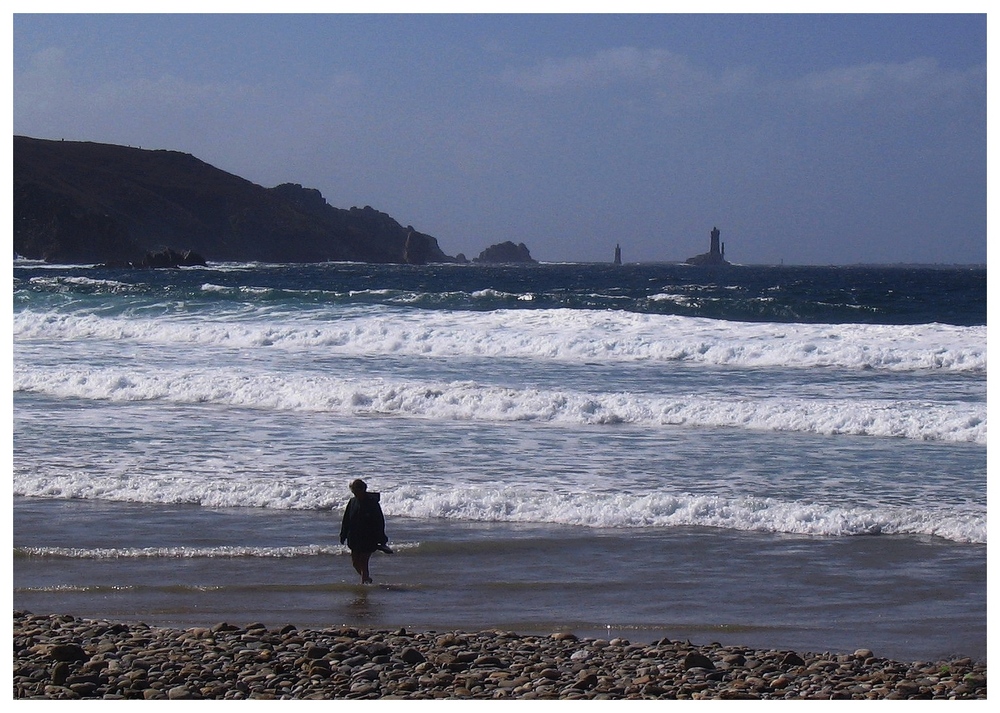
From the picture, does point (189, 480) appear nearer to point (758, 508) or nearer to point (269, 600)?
point (269, 600)

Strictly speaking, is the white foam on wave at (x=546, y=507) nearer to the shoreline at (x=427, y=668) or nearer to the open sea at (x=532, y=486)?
the open sea at (x=532, y=486)

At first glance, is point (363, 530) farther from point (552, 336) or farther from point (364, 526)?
point (552, 336)

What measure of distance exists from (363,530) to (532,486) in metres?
3.10

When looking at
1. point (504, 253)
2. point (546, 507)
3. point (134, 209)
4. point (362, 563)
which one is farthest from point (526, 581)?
point (504, 253)

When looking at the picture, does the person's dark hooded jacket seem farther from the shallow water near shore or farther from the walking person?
the shallow water near shore

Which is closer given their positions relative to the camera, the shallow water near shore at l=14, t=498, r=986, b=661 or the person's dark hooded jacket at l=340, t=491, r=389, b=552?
the shallow water near shore at l=14, t=498, r=986, b=661

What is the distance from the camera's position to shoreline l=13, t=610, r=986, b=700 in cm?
506

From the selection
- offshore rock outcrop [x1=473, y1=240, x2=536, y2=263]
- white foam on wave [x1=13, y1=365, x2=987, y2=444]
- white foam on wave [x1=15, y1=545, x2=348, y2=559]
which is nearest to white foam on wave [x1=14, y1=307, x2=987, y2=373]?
white foam on wave [x1=13, y1=365, x2=987, y2=444]

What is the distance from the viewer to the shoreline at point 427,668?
5.06 m

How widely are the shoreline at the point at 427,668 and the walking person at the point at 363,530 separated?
1236mm

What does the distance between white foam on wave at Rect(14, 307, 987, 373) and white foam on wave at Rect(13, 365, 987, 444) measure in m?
5.27
